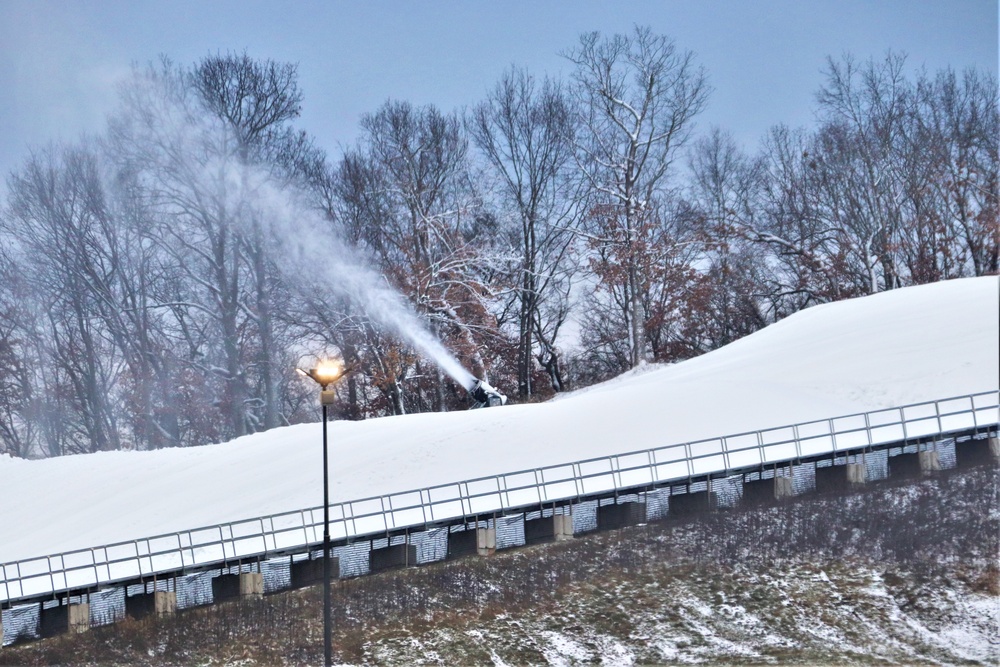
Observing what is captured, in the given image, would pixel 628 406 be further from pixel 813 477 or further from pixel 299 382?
pixel 299 382

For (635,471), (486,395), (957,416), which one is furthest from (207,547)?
(957,416)

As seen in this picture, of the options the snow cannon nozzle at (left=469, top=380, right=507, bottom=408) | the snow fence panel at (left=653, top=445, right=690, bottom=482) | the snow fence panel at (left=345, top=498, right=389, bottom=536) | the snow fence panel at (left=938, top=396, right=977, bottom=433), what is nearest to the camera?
the snow fence panel at (left=345, top=498, right=389, bottom=536)

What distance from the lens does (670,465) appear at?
34750mm

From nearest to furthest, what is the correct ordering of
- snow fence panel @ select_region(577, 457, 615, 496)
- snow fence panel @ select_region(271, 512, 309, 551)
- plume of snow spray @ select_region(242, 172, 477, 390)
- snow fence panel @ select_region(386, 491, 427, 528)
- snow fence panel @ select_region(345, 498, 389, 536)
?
1. snow fence panel @ select_region(271, 512, 309, 551)
2. snow fence panel @ select_region(345, 498, 389, 536)
3. snow fence panel @ select_region(577, 457, 615, 496)
4. snow fence panel @ select_region(386, 491, 427, 528)
5. plume of snow spray @ select_region(242, 172, 477, 390)

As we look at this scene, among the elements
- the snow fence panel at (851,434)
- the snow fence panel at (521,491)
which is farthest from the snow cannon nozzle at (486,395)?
the snow fence panel at (851,434)

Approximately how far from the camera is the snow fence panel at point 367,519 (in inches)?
1150

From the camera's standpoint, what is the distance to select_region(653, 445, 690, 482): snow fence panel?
31.0 m

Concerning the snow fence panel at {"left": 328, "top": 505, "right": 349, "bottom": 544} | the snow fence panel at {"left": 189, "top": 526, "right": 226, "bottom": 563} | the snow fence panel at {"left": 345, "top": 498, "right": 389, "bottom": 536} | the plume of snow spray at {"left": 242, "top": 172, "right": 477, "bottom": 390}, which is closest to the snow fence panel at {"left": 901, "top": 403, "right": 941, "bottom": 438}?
the snow fence panel at {"left": 345, "top": 498, "right": 389, "bottom": 536}

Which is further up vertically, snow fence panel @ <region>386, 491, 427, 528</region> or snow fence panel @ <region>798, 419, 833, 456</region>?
snow fence panel @ <region>798, 419, 833, 456</region>

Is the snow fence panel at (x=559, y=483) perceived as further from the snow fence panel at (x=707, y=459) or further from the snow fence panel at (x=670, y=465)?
the snow fence panel at (x=707, y=459)

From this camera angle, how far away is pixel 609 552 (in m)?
29.7

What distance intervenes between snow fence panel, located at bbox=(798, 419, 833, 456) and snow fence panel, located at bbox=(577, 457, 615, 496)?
500 cm

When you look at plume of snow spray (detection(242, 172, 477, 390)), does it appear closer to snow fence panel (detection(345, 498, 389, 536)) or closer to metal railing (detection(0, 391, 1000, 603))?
snow fence panel (detection(345, 498, 389, 536))

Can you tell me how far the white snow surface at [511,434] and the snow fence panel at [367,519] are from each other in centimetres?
82
